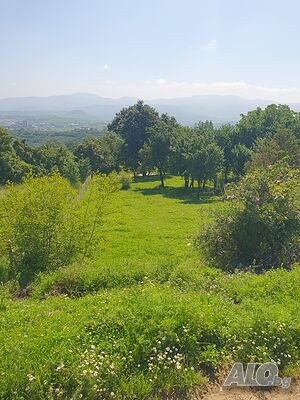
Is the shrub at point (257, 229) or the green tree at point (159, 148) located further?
the green tree at point (159, 148)

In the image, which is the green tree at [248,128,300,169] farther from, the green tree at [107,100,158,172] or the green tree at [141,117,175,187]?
the green tree at [107,100,158,172]

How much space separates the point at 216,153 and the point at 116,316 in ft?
119

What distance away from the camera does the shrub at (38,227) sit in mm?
13898

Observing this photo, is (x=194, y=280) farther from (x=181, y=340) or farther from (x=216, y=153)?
(x=216, y=153)

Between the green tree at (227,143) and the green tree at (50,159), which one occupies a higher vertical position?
the green tree at (227,143)

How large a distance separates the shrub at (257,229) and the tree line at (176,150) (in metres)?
16.1

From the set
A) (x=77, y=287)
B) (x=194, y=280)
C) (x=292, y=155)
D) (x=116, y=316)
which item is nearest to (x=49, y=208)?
(x=77, y=287)

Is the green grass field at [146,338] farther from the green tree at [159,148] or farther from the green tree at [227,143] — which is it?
the green tree at [159,148]

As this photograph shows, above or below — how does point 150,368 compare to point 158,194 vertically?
above

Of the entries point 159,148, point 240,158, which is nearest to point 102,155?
point 159,148

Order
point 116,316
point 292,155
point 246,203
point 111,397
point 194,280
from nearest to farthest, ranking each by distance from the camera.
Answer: point 111,397 < point 116,316 < point 194,280 < point 246,203 < point 292,155

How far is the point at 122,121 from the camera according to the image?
63.6 m

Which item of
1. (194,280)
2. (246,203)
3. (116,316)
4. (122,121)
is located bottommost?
(194,280)

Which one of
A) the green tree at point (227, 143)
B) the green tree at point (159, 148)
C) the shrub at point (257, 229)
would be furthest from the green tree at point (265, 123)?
the shrub at point (257, 229)
